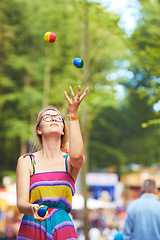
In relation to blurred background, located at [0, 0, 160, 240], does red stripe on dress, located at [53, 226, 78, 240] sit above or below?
below

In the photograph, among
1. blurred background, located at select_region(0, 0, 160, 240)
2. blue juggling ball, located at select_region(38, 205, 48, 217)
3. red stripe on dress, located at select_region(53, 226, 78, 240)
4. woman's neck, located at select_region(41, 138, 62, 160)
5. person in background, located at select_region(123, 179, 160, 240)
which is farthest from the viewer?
blurred background, located at select_region(0, 0, 160, 240)

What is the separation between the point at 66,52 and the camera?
1966cm

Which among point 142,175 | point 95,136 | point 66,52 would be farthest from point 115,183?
point 66,52

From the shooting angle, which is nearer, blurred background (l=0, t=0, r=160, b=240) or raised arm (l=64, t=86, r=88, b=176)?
raised arm (l=64, t=86, r=88, b=176)

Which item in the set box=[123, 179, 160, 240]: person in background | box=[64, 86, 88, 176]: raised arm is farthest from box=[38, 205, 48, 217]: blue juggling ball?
box=[123, 179, 160, 240]: person in background

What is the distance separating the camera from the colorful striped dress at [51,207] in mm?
2471

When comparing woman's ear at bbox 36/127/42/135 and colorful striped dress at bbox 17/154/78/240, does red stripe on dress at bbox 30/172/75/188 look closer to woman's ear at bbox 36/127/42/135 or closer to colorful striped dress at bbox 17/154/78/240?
colorful striped dress at bbox 17/154/78/240

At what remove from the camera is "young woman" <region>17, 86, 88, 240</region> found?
8.12ft

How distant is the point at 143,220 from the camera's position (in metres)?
4.49

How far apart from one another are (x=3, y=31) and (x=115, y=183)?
11.6 m

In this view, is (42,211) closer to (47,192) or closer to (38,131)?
(47,192)

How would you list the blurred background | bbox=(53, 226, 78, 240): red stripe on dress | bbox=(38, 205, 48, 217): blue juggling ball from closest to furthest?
bbox=(38, 205, 48, 217): blue juggling ball
bbox=(53, 226, 78, 240): red stripe on dress
the blurred background

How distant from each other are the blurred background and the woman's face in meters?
3.87

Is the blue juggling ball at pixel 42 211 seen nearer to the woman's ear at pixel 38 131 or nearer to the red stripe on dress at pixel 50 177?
the red stripe on dress at pixel 50 177
